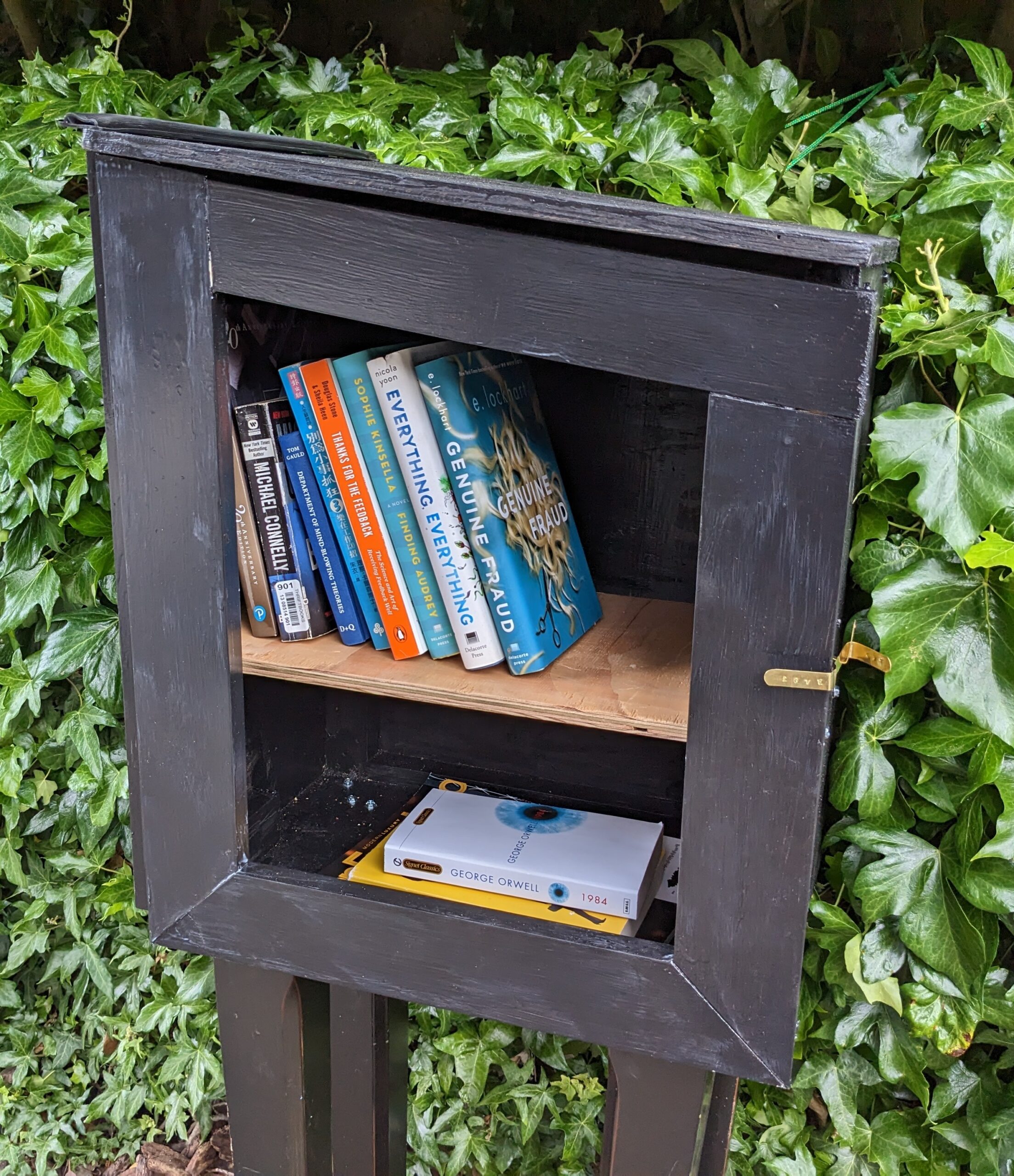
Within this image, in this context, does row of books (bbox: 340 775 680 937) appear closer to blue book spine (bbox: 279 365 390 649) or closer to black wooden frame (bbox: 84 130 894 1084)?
black wooden frame (bbox: 84 130 894 1084)

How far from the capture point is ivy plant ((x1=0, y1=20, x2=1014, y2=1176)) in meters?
0.87

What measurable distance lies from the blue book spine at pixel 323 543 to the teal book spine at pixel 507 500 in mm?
138

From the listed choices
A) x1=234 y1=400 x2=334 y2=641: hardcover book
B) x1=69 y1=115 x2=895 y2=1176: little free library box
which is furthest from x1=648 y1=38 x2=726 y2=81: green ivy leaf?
x1=234 y1=400 x2=334 y2=641: hardcover book

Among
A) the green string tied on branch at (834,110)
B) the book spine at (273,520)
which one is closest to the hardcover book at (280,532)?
the book spine at (273,520)

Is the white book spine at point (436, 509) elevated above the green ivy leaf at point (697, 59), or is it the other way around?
the green ivy leaf at point (697, 59)

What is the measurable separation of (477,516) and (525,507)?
7cm

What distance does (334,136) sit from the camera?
1096mm

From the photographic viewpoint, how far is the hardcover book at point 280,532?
91 centimetres

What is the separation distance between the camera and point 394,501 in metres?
0.91

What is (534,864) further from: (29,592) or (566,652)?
(29,592)

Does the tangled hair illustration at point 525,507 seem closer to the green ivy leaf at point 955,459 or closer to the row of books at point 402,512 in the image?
the row of books at point 402,512

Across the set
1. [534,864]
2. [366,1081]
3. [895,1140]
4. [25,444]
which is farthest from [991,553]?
[25,444]

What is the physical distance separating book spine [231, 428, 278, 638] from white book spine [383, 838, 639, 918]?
0.25 meters

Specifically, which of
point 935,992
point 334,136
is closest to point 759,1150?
point 935,992
